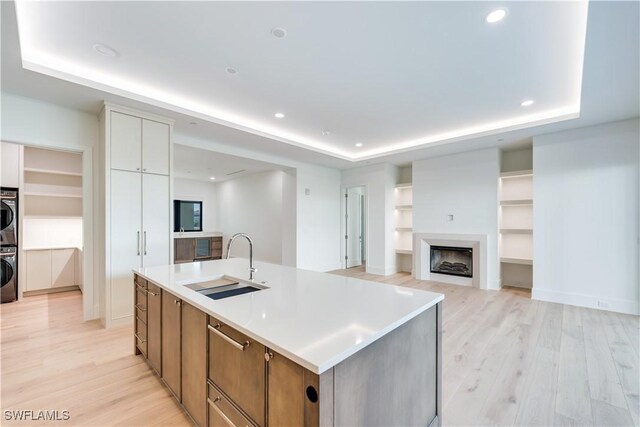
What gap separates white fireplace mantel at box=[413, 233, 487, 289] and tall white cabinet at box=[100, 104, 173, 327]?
4700 mm

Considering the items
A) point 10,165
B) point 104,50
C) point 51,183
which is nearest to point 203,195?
point 51,183

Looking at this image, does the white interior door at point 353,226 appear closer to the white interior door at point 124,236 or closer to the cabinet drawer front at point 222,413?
the white interior door at point 124,236

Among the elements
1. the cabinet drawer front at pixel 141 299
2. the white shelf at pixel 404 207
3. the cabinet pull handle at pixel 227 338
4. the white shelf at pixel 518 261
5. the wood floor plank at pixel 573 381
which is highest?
the white shelf at pixel 404 207

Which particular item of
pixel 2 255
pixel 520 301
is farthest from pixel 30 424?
pixel 520 301

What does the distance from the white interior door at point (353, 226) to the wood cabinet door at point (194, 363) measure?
18.9 feet

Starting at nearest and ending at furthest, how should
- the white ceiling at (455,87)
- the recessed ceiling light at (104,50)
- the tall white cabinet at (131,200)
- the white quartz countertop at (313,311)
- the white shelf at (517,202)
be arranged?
the white quartz countertop at (313,311) < the white ceiling at (455,87) < the recessed ceiling light at (104,50) < the tall white cabinet at (131,200) < the white shelf at (517,202)

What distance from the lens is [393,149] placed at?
5.71m

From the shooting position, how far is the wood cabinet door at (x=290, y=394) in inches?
36.6

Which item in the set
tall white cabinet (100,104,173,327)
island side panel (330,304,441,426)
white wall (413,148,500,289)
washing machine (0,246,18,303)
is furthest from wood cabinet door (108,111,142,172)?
white wall (413,148,500,289)

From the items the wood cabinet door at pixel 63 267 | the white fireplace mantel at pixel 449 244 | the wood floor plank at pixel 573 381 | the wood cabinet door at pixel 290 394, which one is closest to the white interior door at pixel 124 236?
Result: the wood cabinet door at pixel 63 267

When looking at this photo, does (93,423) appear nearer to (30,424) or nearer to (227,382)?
(30,424)

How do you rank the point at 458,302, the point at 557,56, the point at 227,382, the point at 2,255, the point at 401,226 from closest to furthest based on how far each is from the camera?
the point at 227,382 → the point at 557,56 → the point at 2,255 → the point at 458,302 → the point at 401,226

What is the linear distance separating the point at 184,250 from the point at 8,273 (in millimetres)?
4023

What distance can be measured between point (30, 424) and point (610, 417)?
3717 millimetres
